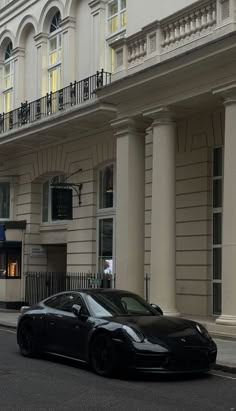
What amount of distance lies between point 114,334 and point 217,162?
9602 mm

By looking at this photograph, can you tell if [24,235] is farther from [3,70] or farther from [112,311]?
[112,311]

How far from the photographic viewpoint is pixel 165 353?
945cm

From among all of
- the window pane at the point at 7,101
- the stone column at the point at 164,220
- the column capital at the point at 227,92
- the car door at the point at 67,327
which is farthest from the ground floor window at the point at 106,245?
the car door at the point at 67,327

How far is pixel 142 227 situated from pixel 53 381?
29.8 ft

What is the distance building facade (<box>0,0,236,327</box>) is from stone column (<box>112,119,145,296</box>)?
0.03 metres

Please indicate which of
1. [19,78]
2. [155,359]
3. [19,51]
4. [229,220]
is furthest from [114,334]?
[19,51]

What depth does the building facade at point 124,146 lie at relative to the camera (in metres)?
15.5

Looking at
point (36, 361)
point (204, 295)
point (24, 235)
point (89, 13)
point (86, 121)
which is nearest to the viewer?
point (36, 361)

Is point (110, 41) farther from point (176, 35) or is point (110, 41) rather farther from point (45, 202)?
point (45, 202)

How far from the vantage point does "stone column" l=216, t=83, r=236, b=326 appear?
14312 mm

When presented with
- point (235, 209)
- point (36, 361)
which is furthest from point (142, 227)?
point (36, 361)

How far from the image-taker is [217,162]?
60.2 feet

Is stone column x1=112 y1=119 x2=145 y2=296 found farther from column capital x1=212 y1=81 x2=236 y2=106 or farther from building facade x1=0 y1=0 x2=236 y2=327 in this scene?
column capital x1=212 y1=81 x2=236 y2=106

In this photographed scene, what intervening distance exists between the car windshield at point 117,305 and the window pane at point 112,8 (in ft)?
44.9
